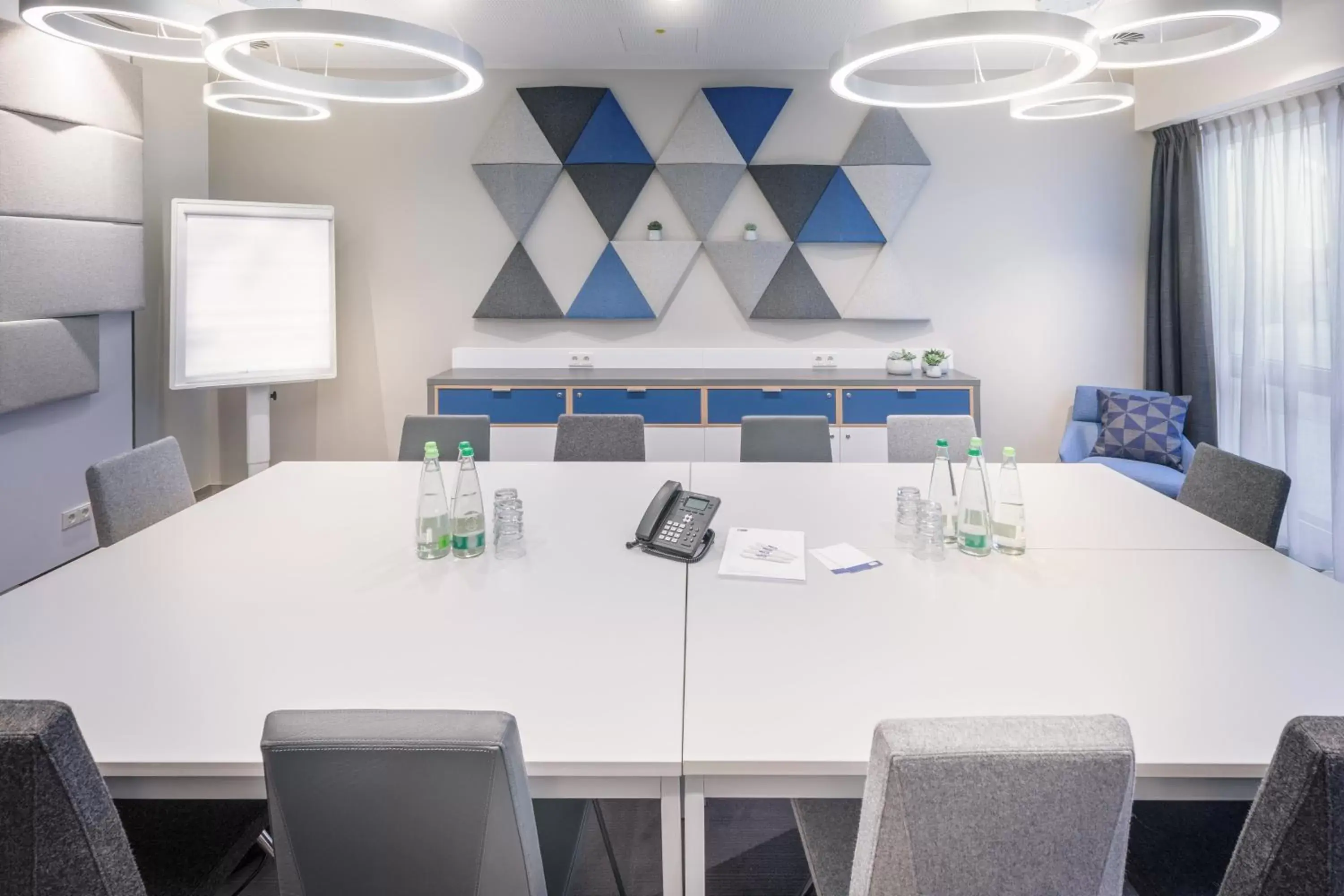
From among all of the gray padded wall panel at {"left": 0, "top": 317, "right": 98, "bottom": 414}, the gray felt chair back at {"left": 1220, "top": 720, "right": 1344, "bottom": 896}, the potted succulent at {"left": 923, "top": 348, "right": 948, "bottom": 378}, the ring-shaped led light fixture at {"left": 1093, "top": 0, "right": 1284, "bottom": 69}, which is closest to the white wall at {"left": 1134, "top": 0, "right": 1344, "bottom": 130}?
the ring-shaped led light fixture at {"left": 1093, "top": 0, "right": 1284, "bottom": 69}

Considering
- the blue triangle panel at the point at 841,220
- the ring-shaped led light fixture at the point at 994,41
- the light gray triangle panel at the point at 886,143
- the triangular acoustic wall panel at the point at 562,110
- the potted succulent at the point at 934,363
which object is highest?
the triangular acoustic wall panel at the point at 562,110

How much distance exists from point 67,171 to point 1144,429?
17.9 feet

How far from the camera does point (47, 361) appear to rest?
348cm

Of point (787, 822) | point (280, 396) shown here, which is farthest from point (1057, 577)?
point (280, 396)

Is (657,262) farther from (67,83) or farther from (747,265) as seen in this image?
(67,83)

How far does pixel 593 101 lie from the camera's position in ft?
15.9

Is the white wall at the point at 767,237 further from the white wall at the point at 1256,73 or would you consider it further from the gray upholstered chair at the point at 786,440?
the gray upholstered chair at the point at 786,440

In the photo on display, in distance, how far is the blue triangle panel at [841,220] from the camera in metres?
4.89

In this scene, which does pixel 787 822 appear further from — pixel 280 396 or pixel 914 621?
pixel 280 396

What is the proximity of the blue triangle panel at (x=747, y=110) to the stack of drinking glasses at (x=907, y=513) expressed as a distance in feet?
11.0

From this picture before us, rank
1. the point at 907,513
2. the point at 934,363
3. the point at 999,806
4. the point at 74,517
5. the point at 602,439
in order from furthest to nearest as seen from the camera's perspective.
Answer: the point at 934,363 → the point at 74,517 → the point at 602,439 → the point at 907,513 → the point at 999,806

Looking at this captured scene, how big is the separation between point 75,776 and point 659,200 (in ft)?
14.7

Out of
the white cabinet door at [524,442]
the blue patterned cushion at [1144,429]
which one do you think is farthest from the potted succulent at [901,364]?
the white cabinet door at [524,442]

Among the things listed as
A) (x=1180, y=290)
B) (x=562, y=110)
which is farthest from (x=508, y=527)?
(x=1180, y=290)
